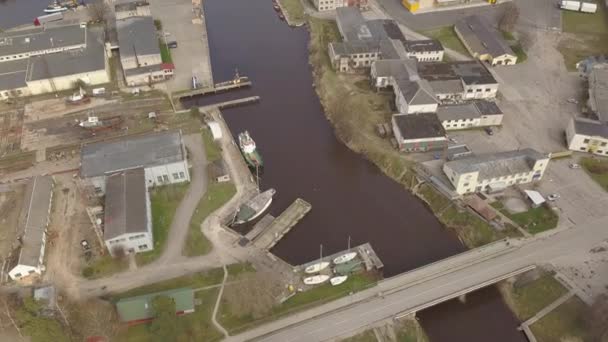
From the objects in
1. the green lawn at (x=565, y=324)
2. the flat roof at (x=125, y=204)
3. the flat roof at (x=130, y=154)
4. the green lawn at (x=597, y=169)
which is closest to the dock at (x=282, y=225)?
the flat roof at (x=125, y=204)

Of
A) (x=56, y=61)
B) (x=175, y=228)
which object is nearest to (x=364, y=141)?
(x=175, y=228)

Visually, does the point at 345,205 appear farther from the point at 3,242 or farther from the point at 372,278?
the point at 3,242

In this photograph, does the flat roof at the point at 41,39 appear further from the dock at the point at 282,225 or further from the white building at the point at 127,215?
the dock at the point at 282,225

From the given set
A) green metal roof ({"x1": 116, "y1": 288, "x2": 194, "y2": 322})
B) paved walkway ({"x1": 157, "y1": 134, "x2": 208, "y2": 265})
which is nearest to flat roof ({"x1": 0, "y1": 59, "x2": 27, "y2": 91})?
paved walkway ({"x1": 157, "y1": 134, "x2": 208, "y2": 265})

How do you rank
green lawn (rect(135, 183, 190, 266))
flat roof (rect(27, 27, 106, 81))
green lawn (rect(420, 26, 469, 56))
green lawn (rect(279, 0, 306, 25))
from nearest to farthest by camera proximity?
green lawn (rect(135, 183, 190, 266)) < flat roof (rect(27, 27, 106, 81)) < green lawn (rect(420, 26, 469, 56)) < green lawn (rect(279, 0, 306, 25))

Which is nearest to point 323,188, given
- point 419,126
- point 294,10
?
point 419,126

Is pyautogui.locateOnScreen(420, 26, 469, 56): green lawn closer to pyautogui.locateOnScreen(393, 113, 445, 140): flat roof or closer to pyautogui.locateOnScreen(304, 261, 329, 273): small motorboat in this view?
pyautogui.locateOnScreen(393, 113, 445, 140): flat roof
